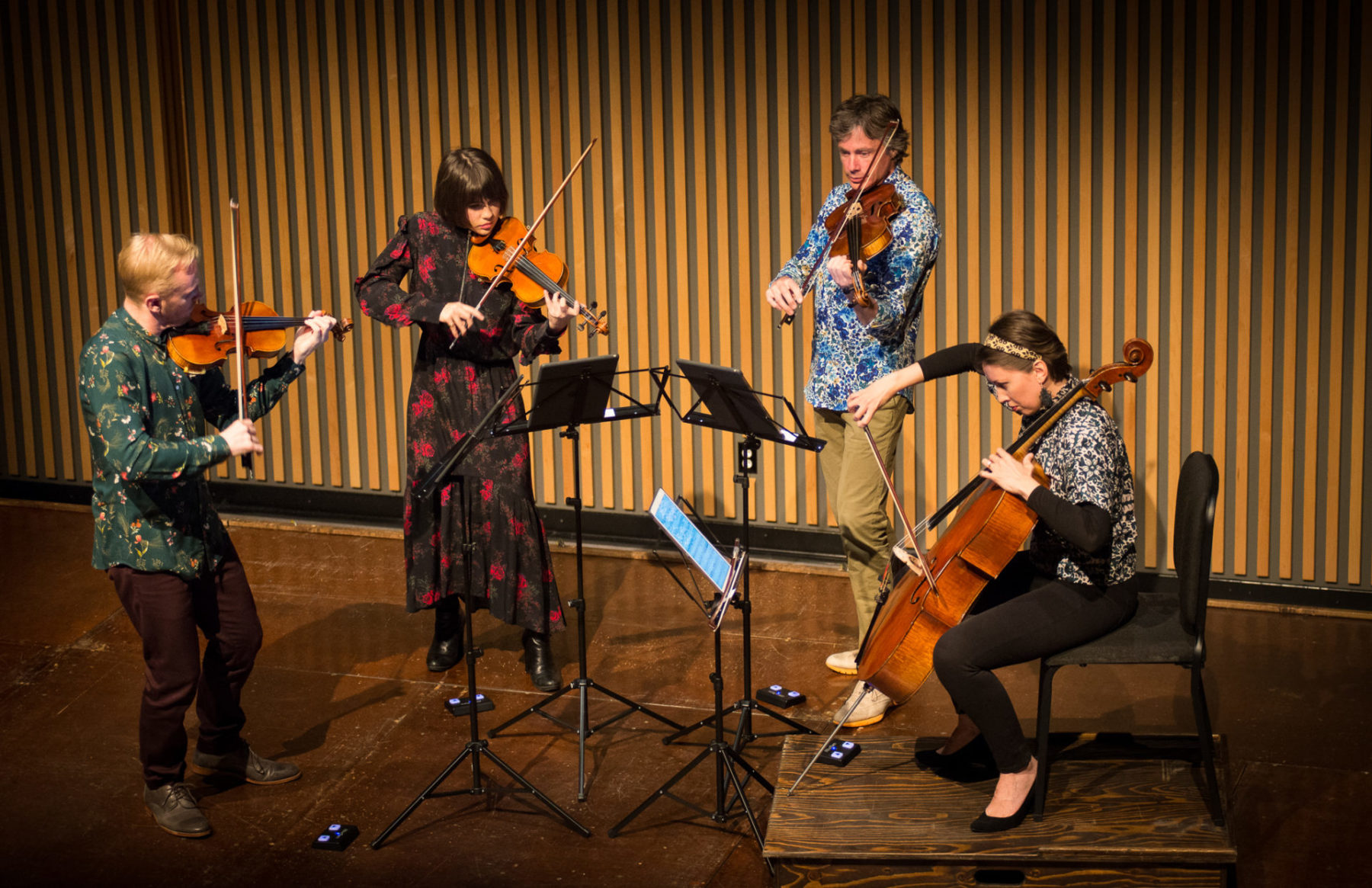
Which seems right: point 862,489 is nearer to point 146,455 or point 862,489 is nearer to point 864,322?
point 864,322

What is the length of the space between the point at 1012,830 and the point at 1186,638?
61 centimetres

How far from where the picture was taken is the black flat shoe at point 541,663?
15.4ft

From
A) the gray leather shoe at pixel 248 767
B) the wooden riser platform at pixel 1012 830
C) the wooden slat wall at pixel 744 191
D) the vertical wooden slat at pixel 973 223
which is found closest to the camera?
the wooden riser platform at pixel 1012 830

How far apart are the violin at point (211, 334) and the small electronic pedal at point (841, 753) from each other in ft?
5.90

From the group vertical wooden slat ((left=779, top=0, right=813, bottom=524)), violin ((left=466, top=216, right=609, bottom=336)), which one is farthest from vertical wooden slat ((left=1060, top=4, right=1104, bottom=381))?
violin ((left=466, top=216, right=609, bottom=336))

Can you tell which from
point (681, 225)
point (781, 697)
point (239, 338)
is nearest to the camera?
point (239, 338)

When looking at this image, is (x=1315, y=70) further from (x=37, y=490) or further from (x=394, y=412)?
(x=37, y=490)

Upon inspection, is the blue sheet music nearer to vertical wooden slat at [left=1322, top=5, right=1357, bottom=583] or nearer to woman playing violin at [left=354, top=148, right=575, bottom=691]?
woman playing violin at [left=354, top=148, right=575, bottom=691]

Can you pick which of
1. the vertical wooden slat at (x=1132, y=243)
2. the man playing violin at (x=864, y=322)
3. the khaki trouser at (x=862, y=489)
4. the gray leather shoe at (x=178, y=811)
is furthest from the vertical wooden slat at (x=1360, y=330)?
the gray leather shoe at (x=178, y=811)

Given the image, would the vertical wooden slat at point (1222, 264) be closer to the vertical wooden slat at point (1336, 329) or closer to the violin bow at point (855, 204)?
the vertical wooden slat at point (1336, 329)

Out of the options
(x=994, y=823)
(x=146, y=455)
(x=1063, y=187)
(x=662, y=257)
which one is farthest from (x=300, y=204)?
(x=994, y=823)

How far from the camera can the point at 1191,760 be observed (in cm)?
366

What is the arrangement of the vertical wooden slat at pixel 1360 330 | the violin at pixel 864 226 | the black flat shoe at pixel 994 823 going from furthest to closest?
the vertical wooden slat at pixel 1360 330, the violin at pixel 864 226, the black flat shoe at pixel 994 823

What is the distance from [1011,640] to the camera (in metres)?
3.42
